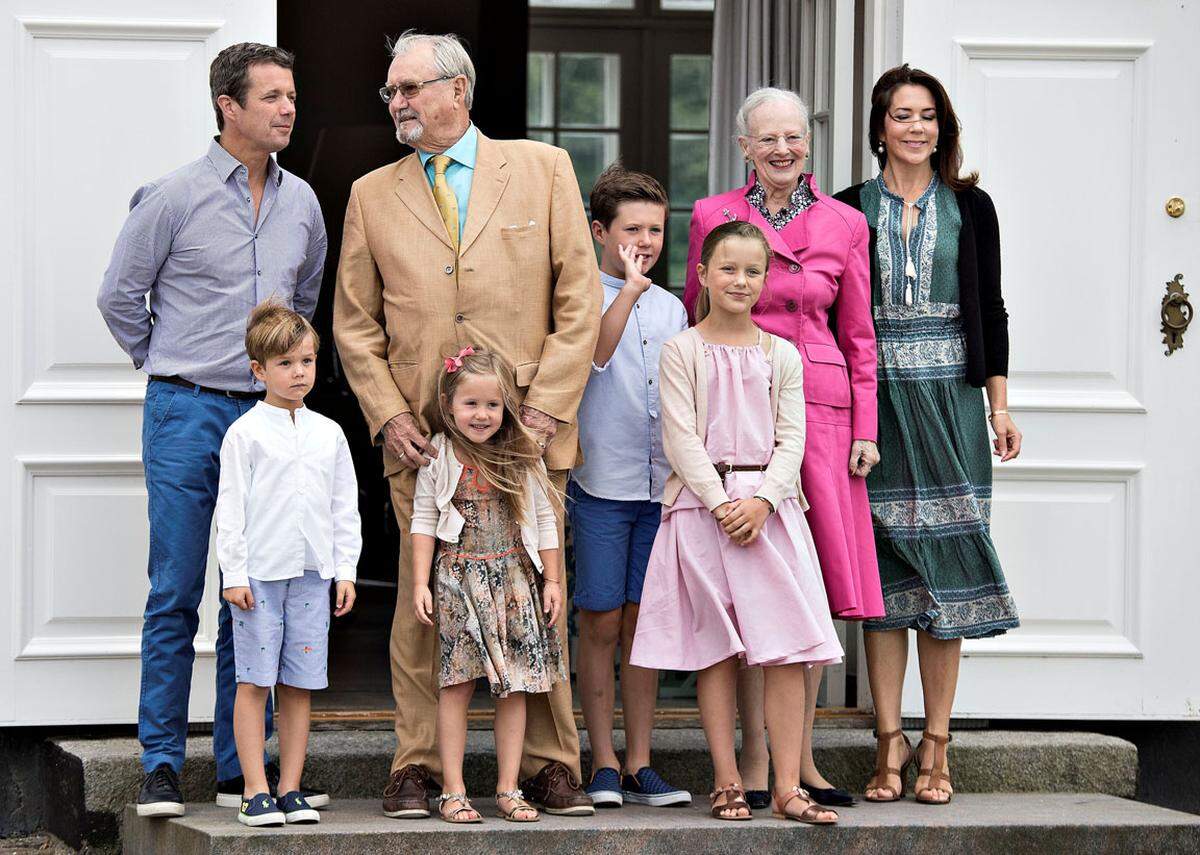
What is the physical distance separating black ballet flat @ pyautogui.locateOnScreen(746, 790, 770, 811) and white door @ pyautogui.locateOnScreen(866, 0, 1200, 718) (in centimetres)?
84

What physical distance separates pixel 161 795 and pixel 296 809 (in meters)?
0.35

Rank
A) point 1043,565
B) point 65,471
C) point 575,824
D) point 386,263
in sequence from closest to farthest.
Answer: point 575,824, point 386,263, point 65,471, point 1043,565

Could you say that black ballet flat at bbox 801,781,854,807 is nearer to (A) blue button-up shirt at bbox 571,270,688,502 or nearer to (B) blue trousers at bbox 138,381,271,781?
(A) blue button-up shirt at bbox 571,270,688,502

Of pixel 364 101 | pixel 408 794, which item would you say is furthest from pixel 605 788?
pixel 364 101

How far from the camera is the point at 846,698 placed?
16.4 feet

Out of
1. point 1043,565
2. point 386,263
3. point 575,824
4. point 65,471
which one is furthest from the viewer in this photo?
point 1043,565

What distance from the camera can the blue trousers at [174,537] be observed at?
388 centimetres

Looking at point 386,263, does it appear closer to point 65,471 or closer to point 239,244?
point 239,244

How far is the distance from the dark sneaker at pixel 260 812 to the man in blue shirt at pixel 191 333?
0.77ft

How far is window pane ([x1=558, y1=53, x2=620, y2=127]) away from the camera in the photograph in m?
9.90

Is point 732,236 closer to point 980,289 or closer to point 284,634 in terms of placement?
point 980,289

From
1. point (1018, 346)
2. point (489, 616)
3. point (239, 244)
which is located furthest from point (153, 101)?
point (1018, 346)

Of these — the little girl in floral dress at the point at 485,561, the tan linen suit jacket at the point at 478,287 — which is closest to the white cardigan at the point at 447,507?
the little girl in floral dress at the point at 485,561

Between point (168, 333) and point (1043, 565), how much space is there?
2.48 metres
